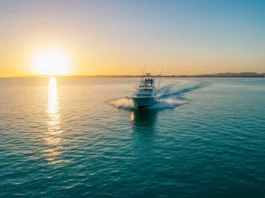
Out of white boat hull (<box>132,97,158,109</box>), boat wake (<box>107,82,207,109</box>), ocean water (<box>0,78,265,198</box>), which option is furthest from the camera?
boat wake (<box>107,82,207,109</box>)

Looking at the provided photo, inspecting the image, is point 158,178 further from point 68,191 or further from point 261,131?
point 261,131

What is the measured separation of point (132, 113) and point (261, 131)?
27.6 m

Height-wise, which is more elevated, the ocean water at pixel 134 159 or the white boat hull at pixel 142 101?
the white boat hull at pixel 142 101

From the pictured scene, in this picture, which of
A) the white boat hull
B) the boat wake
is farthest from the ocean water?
the boat wake

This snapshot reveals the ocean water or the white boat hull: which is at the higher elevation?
the white boat hull

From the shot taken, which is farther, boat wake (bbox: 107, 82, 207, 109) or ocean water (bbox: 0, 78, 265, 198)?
boat wake (bbox: 107, 82, 207, 109)

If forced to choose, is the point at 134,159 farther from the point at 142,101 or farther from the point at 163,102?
the point at 163,102

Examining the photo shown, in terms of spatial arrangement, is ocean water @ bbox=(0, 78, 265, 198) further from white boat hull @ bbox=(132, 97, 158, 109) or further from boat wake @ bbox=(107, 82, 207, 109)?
boat wake @ bbox=(107, 82, 207, 109)

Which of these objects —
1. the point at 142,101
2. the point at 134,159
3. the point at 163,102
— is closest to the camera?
the point at 134,159

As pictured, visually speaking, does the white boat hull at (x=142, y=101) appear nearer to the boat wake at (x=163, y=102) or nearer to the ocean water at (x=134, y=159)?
the boat wake at (x=163, y=102)

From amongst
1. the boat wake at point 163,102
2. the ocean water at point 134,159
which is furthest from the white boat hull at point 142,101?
the ocean water at point 134,159

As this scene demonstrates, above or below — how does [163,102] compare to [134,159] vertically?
above

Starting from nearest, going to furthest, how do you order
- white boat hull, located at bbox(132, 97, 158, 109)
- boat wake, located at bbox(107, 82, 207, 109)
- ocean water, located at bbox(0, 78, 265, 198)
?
ocean water, located at bbox(0, 78, 265, 198)
white boat hull, located at bbox(132, 97, 158, 109)
boat wake, located at bbox(107, 82, 207, 109)

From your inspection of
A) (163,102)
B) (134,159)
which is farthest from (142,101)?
(134,159)
